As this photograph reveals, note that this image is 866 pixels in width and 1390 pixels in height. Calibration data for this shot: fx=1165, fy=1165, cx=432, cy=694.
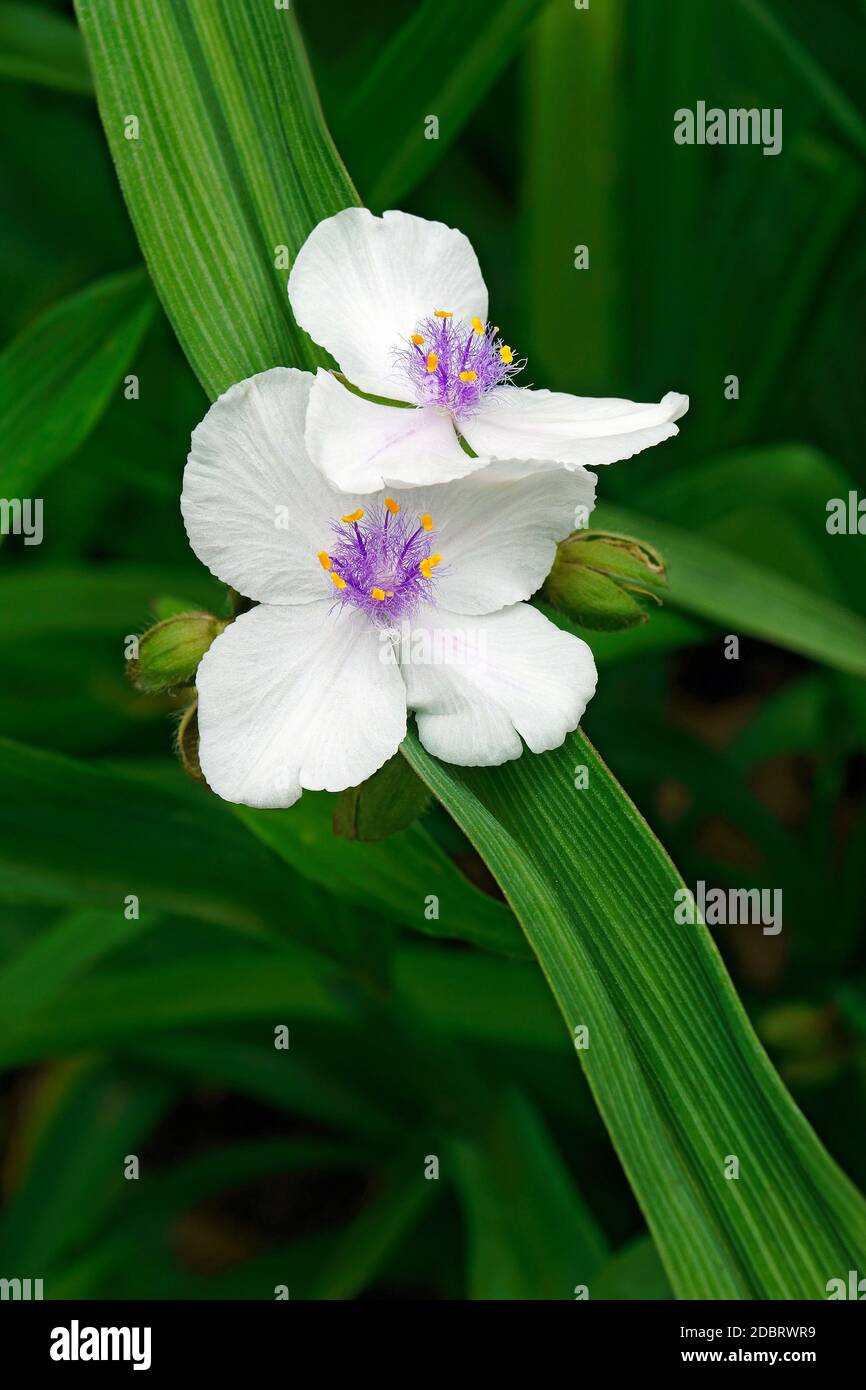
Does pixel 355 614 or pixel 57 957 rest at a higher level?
pixel 355 614

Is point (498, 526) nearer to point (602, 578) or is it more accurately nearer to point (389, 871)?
point (602, 578)

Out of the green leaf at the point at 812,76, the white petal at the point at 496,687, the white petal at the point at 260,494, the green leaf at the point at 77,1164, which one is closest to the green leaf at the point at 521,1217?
the green leaf at the point at 77,1164

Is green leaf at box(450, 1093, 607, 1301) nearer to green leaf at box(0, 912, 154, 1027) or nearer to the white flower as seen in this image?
green leaf at box(0, 912, 154, 1027)

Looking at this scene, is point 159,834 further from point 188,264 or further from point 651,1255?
point 651,1255

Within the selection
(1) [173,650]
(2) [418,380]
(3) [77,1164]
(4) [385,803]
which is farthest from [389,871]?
(3) [77,1164]

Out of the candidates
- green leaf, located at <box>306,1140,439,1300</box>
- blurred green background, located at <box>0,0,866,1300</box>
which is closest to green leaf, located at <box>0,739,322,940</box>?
blurred green background, located at <box>0,0,866,1300</box>

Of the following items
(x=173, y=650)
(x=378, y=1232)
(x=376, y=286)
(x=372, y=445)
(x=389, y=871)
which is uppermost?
(x=376, y=286)
